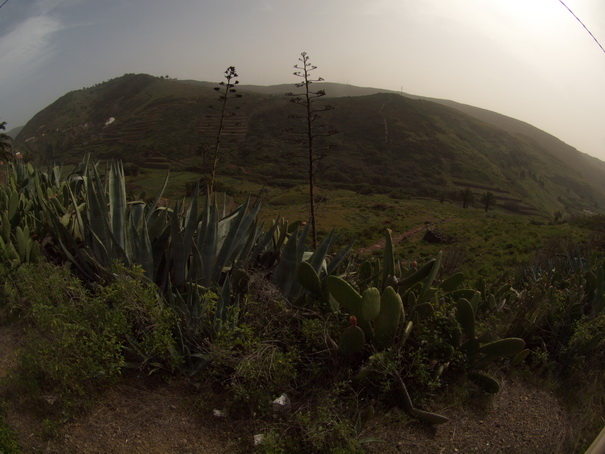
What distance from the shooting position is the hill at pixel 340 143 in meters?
75.8

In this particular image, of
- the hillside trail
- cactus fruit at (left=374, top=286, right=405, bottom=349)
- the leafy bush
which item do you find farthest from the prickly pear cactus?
the hillside trail

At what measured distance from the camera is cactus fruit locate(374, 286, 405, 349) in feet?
8.68

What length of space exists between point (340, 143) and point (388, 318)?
86.4 meters

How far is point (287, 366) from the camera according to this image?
8.26 ft

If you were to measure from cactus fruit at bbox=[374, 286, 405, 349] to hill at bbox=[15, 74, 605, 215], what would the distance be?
195ft

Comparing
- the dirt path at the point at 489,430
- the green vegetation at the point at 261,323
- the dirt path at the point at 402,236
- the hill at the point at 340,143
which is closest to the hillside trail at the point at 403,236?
the dirt path at the point at 402,236

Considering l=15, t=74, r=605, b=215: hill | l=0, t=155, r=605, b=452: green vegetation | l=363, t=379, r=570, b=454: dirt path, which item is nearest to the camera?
l=363, t=379, r=570, b=454: dirt path

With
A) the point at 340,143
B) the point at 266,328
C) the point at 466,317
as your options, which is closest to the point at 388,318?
the point at 466,317

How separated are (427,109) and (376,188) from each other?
60910 millimetres

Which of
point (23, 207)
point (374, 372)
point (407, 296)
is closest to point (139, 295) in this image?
point (374, 372)

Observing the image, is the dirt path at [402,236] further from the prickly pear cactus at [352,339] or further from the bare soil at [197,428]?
the prickly pear cactus at [352,339]

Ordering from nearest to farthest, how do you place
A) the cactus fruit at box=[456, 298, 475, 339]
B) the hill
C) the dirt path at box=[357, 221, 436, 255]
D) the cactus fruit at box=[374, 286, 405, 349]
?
the cactus fruit at box=[374, 286, 405, 349]
the cactus fruit at box=[456, 298, 475, 339]
the dirt path at box=[357, 221, 436, 255]
the hill

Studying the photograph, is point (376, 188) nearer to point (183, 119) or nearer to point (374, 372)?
point (183, 119)

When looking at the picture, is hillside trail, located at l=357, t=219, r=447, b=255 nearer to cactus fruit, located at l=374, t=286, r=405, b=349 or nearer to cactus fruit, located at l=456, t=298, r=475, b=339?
cactus fruit, located at l=456, t=298, r=475, b=339
